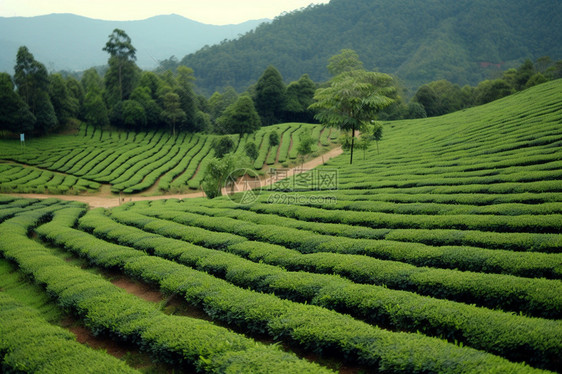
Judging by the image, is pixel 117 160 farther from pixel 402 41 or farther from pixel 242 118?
pixel 402 41

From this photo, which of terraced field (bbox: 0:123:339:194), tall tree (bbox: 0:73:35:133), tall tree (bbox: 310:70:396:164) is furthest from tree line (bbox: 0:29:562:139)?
tall tree (bbox: 310:70:396:164)

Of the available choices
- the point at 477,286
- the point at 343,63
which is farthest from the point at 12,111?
the point at 343,63

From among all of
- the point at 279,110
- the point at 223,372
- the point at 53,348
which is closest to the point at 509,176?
the point at 223,372

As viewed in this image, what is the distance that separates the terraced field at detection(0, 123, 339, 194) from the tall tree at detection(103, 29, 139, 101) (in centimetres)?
1024

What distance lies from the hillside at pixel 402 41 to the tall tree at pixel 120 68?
62.2 meters

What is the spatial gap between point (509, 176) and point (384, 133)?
34.4m

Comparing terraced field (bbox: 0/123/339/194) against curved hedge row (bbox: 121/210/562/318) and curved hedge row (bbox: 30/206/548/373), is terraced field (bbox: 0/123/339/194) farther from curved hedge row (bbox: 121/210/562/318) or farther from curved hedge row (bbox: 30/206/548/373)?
curved hedge row (bbox: 121/210/562/318)

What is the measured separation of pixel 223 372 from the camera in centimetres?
538

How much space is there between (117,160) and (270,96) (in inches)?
1395

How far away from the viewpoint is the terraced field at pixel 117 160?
35.5m

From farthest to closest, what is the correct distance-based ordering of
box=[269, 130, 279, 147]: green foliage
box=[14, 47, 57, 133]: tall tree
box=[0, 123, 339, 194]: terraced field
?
box=[14, 47, 57, 133]: tall tree, box=[269, 130, 279, 147]: green foliage, box=[0, 123, 339, 194]: terraced field

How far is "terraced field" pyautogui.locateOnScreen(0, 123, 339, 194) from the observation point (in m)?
35.5

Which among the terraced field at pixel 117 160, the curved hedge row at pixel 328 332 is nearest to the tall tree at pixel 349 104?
the terraced field at pixel 117 160

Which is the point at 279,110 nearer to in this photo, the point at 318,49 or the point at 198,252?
the point at 198,252
